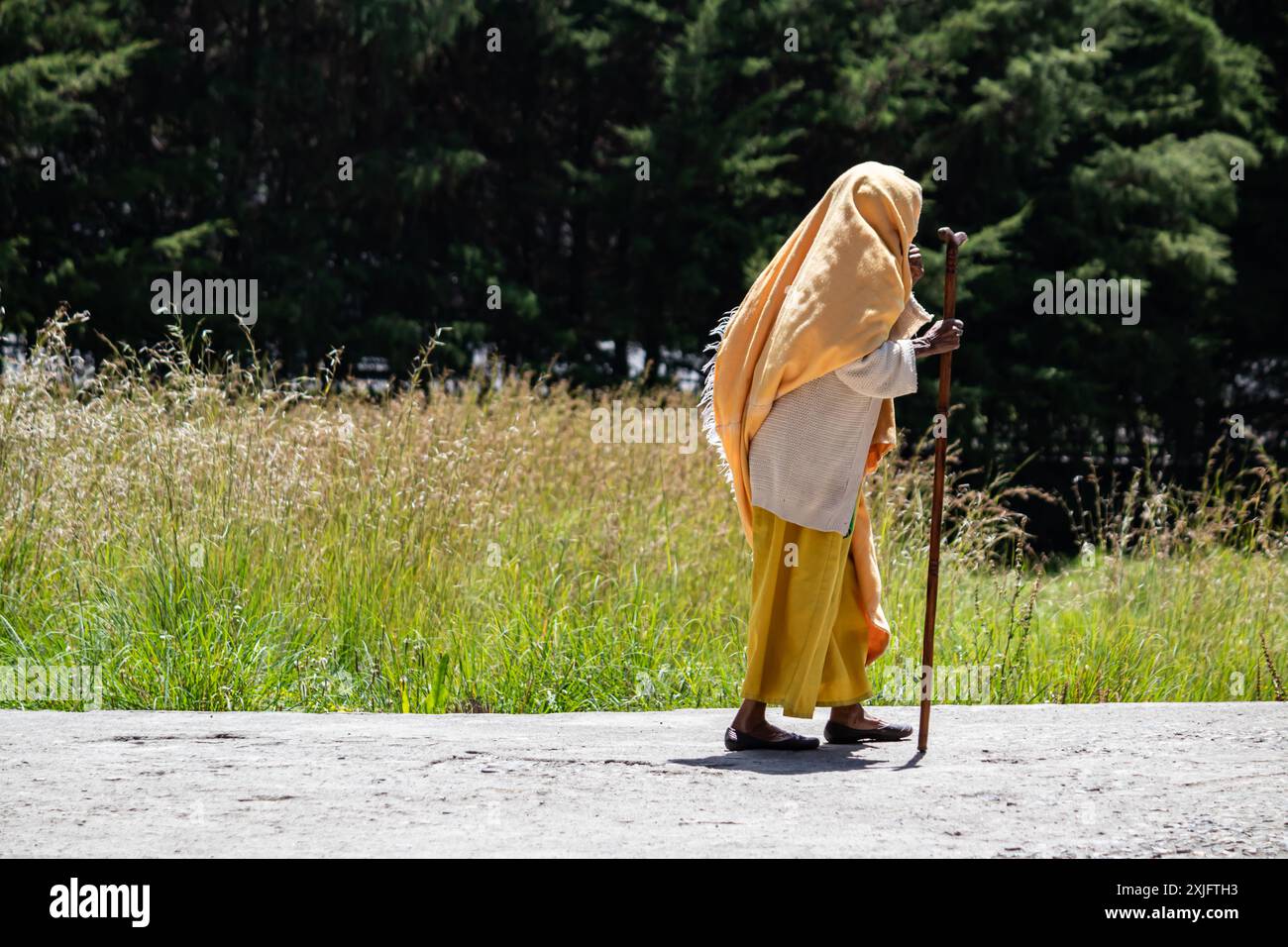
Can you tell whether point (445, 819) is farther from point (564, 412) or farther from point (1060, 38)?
point (1060, 38)

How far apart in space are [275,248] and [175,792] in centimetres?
1397

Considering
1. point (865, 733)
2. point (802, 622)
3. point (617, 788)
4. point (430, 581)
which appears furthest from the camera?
point (430, 581)

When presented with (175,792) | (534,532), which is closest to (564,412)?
(534,532)

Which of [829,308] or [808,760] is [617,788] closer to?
[808,760]

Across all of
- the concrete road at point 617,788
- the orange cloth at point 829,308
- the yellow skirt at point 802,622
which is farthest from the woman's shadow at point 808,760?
the orange cloth at point 829,308

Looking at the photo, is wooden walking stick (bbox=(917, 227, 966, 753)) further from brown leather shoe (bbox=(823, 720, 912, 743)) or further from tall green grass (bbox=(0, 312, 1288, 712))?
tall green grass (bbox=(0, 312, 1288, 712))

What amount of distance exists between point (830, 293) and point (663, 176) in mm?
14118

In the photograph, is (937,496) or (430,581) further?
(430,581)

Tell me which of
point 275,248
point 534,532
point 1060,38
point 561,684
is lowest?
point 561,684

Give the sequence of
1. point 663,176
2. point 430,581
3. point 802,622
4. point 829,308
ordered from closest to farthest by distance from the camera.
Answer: point 829,308 → point 802,622 → point 430,581 → point 663,176

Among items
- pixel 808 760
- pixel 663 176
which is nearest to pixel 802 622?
pixel 808 760

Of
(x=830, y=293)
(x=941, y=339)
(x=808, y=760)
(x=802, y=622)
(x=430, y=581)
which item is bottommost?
(x=808, y=760)

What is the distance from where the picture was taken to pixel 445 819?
12.4ft

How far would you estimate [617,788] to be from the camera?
13.6ft
